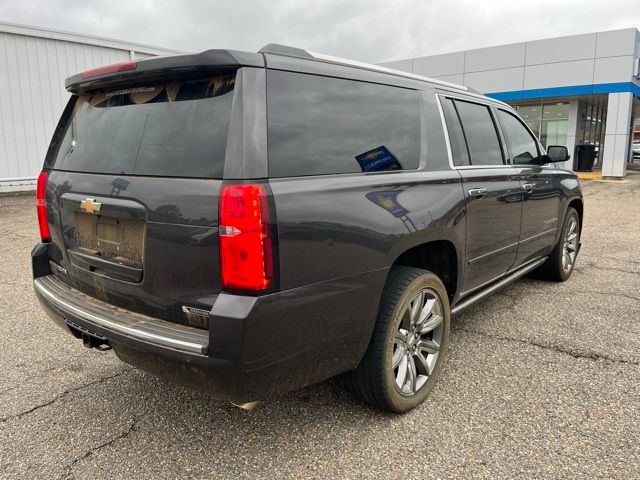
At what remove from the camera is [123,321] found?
2.31 meters

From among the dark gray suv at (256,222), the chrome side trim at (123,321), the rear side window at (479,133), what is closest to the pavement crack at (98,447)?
the dark gray suv at (256,222)

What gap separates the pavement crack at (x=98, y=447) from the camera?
91.7 inches

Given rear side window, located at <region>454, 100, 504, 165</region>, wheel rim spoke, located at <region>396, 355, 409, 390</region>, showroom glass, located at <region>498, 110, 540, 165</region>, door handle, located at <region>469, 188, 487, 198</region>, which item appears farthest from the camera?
showroom glass, located at <region>498, 110, 540, 165</region>

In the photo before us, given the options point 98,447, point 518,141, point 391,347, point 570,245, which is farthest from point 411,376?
point 570,245

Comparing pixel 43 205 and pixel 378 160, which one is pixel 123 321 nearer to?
pixel 43 205

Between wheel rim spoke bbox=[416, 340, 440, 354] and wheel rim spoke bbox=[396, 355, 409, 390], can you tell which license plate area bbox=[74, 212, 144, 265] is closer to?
wheel rim spoke bbox=[396, 355, 409, 390]

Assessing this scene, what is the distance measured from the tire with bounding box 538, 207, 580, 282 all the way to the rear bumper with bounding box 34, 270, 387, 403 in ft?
10.9

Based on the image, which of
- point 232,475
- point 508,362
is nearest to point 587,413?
point 508,362

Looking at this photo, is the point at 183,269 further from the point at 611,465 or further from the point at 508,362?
the point at 508,362

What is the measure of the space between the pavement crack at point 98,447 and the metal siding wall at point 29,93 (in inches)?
499

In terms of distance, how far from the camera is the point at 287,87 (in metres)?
2.22

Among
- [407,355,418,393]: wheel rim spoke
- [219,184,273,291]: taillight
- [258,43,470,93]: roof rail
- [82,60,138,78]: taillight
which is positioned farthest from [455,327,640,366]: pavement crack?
[82,60,138,78]: taillight

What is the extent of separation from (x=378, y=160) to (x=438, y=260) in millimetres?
932

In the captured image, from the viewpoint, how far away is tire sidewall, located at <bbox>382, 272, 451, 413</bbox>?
259 cm
